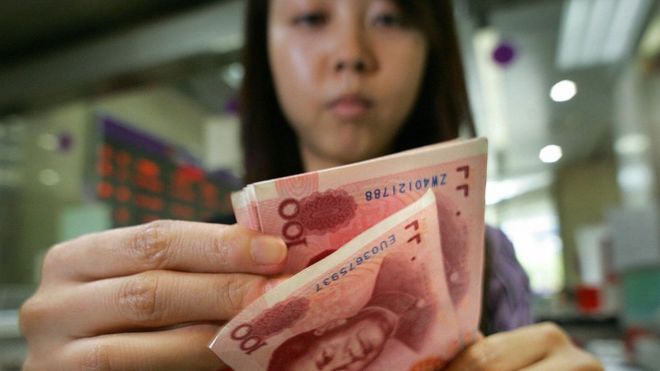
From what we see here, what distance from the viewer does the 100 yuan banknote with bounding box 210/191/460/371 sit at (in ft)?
1.09

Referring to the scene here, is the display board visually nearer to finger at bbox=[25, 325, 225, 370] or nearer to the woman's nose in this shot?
the woman's nose

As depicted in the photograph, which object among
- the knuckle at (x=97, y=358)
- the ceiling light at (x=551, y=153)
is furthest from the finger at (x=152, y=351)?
the ceiling light at (x=551, y=153)

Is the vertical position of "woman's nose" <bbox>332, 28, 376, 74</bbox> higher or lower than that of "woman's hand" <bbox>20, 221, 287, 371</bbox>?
higher

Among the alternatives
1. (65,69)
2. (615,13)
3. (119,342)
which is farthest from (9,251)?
(615,13)

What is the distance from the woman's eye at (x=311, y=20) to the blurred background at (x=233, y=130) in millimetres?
1125

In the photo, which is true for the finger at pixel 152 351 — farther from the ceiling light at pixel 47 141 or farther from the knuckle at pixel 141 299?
the ceiling light at pixel 47 141

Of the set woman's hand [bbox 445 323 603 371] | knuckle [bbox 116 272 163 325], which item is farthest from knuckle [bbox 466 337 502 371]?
knuckle [bbox 116 272 163 325]

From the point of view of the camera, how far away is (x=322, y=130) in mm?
642

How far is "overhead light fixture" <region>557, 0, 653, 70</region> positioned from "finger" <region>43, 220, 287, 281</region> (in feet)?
6.57

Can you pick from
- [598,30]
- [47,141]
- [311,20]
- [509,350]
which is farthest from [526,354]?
[47,141]

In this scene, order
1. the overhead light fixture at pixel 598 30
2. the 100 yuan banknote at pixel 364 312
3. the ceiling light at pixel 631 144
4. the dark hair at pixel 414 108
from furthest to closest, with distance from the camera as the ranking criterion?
the ceiling light at pixel 631 144 < the overhead light fixture at pixel 598 30 < the dark hair at pixel 414 108 < the 100 yuan banknote at pixel 364 312

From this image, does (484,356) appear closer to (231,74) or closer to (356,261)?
(356,261)

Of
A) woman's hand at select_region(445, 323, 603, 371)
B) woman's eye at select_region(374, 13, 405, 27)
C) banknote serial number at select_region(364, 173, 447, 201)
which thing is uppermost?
woman's eye at select_region(374, 13, 405, 27)

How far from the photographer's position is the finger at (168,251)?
342mm
